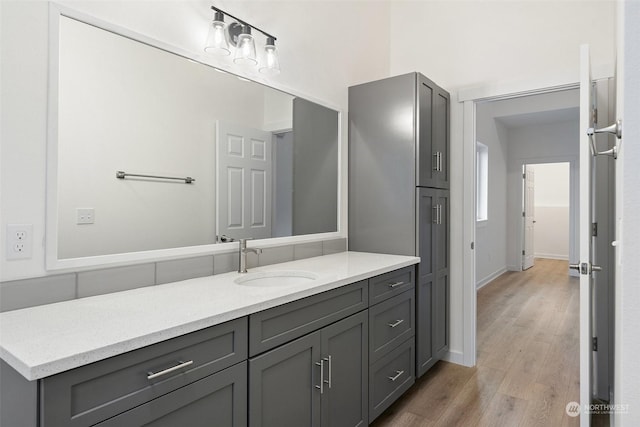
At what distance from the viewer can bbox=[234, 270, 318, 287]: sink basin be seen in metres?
1.84

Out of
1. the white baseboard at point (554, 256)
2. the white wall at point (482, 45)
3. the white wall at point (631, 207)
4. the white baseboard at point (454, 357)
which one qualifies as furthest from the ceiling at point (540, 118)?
the white wall at point (631, 207)

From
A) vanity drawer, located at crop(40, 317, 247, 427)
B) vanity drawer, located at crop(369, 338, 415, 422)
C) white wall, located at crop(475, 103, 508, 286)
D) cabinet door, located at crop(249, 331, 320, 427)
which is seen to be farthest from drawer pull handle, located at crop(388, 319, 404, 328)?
white wall, located at crop(475, 103, 508, 286)

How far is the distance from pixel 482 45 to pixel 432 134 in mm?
844

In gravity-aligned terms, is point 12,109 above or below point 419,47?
below

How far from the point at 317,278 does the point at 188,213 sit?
687mm

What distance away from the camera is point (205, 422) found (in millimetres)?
1115

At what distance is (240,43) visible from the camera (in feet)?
6.19

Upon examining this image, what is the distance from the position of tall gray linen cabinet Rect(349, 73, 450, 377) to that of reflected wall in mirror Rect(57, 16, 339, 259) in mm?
504

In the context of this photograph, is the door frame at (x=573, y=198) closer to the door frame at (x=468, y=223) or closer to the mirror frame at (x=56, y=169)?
the door frame at (x=468, y=223)

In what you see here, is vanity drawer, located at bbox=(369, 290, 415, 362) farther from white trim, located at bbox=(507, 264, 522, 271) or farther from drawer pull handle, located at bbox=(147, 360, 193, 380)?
white trim, located at bbox=(507, 264, 522, 271)

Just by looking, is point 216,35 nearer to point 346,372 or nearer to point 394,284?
point 394,284

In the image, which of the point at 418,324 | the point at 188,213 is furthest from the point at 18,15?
the point at 418,324

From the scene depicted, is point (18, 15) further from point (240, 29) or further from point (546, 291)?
point (546, 291)

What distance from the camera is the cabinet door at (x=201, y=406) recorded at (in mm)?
970
